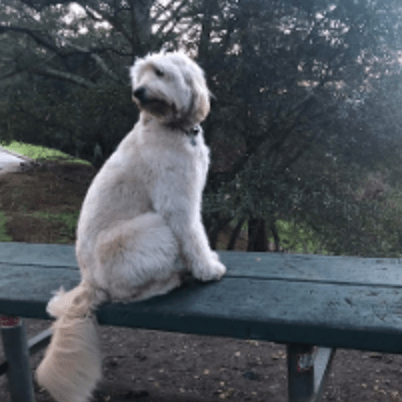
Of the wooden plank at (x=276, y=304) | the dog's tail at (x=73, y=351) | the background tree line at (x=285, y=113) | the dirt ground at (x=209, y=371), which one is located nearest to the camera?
the wooden plank at (x=276, y=304)

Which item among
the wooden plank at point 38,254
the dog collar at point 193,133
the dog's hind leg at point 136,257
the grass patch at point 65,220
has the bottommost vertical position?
the grass patch at point 65,220

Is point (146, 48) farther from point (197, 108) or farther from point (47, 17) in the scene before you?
point (197, 108)

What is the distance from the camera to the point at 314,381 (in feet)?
8.57

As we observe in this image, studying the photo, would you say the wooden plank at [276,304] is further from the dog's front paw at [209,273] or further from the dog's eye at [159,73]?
the dog's eye at [159,73]

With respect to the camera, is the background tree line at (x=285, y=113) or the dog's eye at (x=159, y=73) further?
the background tree line at (x=285, y=113)

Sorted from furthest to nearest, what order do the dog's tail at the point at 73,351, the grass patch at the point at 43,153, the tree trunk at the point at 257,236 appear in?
the grass patch at the point at 43,153, the tree trunk at the point at 257,236, the dog's tail at the point at 73,351

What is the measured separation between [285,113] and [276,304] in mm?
3969

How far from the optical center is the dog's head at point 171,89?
2385 millimetres

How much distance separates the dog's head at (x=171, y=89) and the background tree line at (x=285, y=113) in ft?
10.2

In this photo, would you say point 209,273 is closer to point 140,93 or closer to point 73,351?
point 73,351

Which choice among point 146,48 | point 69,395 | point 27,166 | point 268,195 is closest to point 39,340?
point 69,395

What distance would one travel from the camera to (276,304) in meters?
2.25

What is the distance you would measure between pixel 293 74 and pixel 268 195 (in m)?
1.44

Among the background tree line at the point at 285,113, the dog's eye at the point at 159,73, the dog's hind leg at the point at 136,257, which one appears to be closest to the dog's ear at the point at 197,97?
the dog's eye at the point at 159,73
